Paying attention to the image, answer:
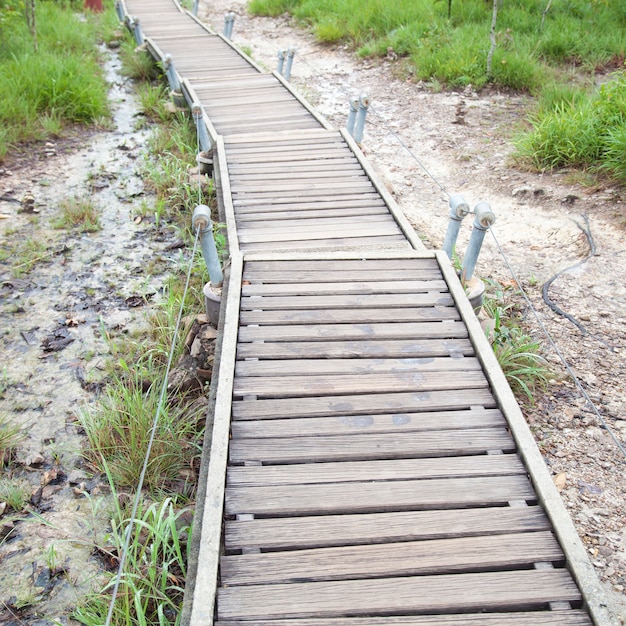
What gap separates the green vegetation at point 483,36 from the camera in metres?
8.50

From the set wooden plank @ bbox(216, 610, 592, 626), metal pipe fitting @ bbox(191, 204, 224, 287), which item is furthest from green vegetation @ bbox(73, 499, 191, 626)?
metal pipe fitting @ bbox(191, 204, 224, 287)

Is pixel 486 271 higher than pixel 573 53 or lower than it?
lower

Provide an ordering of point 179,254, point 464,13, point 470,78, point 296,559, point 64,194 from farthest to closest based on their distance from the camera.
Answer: point 464,13 → point 470,78 → point 64,194 → point 179,254 → point 296,559

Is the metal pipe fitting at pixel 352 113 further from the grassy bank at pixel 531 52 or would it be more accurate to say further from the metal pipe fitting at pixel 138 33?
the metal pipe fitting at pixel 138 33

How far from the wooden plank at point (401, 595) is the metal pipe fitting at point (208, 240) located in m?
2.19

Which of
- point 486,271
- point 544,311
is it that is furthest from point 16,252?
point 544,311

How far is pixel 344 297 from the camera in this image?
3895 mm

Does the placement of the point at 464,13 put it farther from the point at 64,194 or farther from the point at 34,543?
the point at 34,543

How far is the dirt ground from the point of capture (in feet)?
11.0

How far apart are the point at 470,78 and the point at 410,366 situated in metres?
6.56

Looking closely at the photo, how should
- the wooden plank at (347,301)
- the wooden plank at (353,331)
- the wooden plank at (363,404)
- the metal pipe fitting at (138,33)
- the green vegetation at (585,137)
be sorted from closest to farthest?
the wooden plank at (363,404) → the wooden plank at (353,331) → the wooden plank at (347,301) → the green vegetation at (585,137) → the metal pipe fitting at (138,33)

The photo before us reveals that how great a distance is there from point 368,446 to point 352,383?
451mm

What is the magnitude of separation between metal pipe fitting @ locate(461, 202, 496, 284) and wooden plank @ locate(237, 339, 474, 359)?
69 cm

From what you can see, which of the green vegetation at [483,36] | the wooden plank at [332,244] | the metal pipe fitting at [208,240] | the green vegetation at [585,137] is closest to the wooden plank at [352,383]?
the metal pipe fitting at [208,240]
